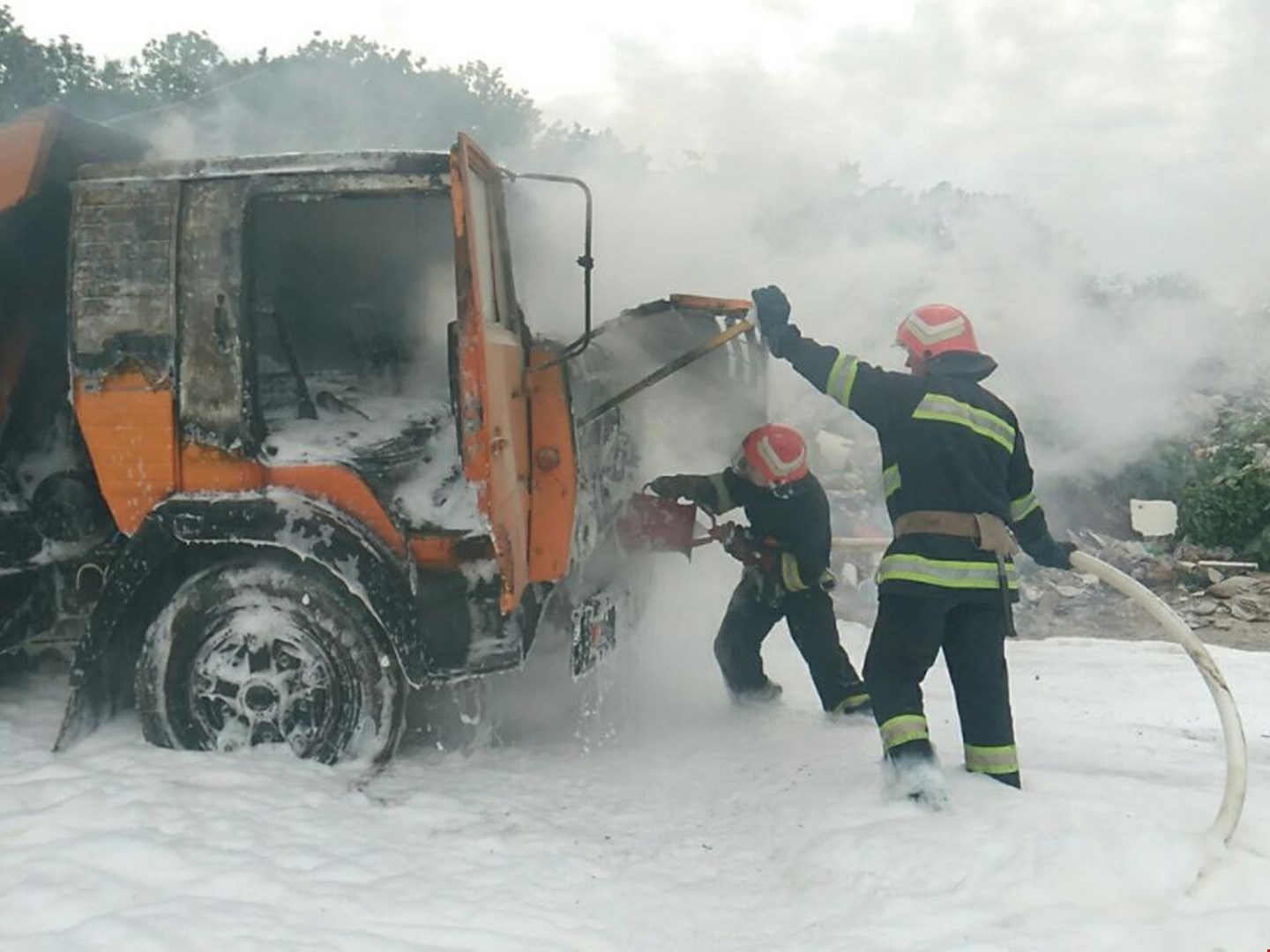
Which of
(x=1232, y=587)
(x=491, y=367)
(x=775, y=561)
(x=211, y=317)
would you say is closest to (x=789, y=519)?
(x=775, y=561)

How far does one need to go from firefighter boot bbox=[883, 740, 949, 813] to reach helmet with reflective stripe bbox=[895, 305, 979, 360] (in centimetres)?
138

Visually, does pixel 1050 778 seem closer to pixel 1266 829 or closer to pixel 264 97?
pixel 1266 829

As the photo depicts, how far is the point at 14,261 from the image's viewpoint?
387 cm

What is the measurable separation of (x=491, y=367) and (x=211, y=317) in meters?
1.00

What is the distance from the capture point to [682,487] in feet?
16.4

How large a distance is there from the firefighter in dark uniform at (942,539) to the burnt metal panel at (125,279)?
2.27 metres

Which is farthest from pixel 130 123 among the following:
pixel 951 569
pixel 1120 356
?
pixel 1120 356

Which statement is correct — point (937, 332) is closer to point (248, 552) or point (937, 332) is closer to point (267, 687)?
point (248, 552)

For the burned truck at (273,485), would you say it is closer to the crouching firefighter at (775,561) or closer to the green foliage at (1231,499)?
the crouching firefighter at (775,561)

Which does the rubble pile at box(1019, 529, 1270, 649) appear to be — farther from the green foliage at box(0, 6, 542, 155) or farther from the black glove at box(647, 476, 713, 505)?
the green foliage at box(0, 6, 542, 155)

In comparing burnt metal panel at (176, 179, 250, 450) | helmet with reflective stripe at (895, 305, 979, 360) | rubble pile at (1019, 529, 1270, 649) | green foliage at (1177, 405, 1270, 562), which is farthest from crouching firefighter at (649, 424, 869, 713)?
green foliage at (1177, 405, 1270, 562)

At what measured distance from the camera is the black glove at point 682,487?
16.3 ft

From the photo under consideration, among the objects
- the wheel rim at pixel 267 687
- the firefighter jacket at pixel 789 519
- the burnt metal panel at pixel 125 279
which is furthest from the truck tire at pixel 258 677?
the firefighter jacket at pixel 789 519

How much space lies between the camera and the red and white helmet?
15.8ft
